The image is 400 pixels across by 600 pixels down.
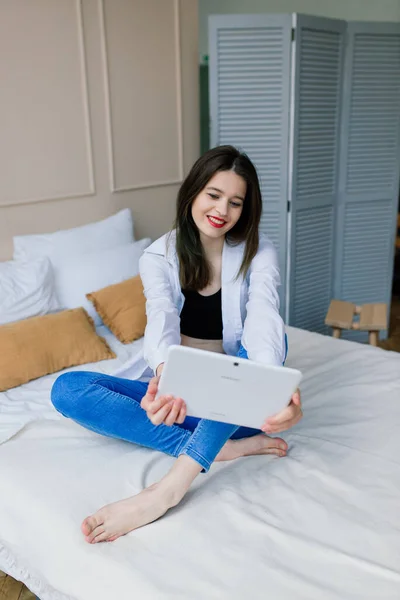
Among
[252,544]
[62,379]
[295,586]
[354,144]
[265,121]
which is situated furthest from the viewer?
[354,144]

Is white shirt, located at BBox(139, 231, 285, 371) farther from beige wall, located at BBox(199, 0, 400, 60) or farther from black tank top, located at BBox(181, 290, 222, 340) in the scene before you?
beige wall, located at BBox(199, 0, 400, 60)

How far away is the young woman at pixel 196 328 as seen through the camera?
133cm

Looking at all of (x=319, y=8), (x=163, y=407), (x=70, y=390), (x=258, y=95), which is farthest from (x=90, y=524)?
(x=319, y=8)

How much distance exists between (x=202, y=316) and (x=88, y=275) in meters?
0.88

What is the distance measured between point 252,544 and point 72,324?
1195 millimetres

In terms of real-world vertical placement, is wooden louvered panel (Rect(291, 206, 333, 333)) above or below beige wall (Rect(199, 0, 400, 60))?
below

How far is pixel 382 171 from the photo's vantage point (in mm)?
3396

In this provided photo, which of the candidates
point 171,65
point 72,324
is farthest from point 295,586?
point 171,65

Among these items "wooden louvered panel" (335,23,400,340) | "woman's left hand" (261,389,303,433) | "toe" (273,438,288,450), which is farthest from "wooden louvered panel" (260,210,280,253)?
"woman's left hand" (261,389,303,433)

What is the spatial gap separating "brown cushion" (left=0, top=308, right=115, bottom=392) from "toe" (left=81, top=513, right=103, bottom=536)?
822 mm

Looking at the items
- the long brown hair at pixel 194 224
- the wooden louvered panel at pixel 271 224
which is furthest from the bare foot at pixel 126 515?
the wooden louvered panel at pixel 271 224

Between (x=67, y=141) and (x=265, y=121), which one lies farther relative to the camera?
(x=265, y=121)

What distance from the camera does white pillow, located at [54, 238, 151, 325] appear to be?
2475mm

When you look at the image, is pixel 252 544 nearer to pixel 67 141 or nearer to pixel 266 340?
pixel 266 340
